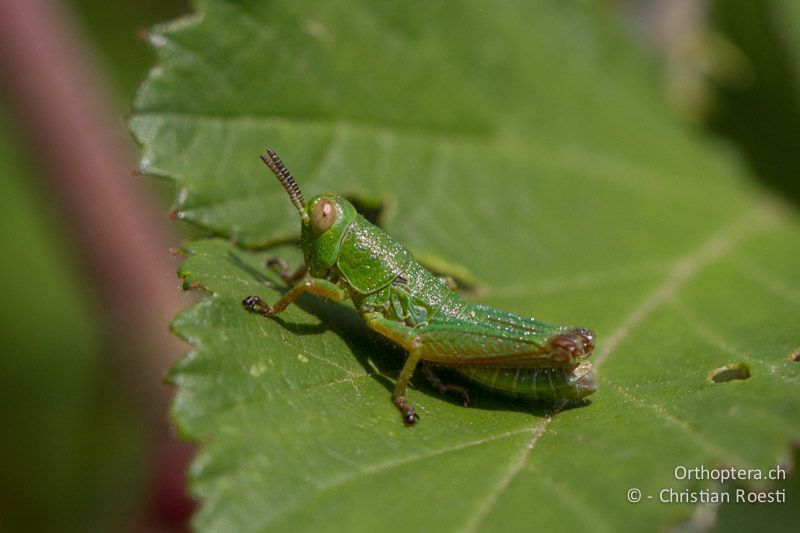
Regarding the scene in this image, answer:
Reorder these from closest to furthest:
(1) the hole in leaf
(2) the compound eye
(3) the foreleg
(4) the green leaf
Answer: (4) the green leaf, (3) the foreleg, (1) the hole in leaf, (2) the compound eye

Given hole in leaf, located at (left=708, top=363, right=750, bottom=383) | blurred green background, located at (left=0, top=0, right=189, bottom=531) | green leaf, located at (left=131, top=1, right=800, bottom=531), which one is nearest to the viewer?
green leaf, located at (left=131, top=1, right=800, bottom=531)

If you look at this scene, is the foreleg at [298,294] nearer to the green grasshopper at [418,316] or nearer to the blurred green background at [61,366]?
the green grasshopper at [418,316]

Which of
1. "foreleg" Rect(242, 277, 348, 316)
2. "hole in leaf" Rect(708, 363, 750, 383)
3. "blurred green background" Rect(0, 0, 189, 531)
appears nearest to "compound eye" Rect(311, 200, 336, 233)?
"foreleg" Rect(242, 277, 348, 316)

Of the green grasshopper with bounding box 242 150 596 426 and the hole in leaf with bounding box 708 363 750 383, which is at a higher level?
the hole in leaf with bounding box 708 363 750 383

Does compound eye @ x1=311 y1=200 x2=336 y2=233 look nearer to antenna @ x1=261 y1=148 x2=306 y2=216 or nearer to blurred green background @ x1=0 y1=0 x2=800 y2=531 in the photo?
antenna @ x1=261 y1=148 x2=306 y2=216

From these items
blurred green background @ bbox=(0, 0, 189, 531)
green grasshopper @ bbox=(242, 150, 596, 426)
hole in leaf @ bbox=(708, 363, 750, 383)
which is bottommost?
blurred green background @ bbox=(0, 0, 189, 531)
